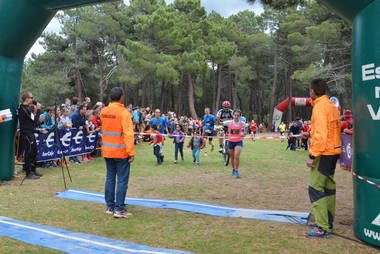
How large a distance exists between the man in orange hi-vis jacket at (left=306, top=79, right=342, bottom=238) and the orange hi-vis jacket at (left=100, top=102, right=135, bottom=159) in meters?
2.69

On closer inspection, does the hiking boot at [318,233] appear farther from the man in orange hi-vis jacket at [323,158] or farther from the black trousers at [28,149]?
the black trousers at [28,149]

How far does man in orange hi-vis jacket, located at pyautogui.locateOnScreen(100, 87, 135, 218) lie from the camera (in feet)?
16.9

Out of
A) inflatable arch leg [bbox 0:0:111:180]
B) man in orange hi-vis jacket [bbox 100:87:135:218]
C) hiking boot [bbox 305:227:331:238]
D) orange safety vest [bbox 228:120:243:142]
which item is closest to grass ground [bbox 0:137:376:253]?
hiking boot [bbox 305:227:331:238]

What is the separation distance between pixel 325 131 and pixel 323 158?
1.24 ft

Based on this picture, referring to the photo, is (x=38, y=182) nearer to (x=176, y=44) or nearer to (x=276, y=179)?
(x=276, y=179)

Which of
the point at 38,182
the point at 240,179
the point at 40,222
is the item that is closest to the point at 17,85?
the point at 38,182

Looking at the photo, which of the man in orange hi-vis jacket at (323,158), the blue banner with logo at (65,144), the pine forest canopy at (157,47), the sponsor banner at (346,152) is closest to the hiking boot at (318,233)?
the man in orange hi-vis jacket at (323,158)

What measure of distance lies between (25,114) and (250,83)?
48.2m

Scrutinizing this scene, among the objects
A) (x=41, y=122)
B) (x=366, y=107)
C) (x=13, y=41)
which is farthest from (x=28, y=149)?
(x=366, y=107)

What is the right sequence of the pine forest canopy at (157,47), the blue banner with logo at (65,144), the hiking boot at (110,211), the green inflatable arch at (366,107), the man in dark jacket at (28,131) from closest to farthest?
the green inflatable arch at (366,107) → the hiking boot at (110,211) → the man in dark jacket at (28,131) → the blue banner with logo at (65,144) → the pine forest canopy at (157,47)

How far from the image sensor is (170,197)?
666cm

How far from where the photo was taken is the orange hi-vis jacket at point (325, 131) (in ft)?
14.1

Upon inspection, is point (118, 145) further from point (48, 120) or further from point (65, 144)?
point (48, 120)

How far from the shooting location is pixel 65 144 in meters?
10.2
